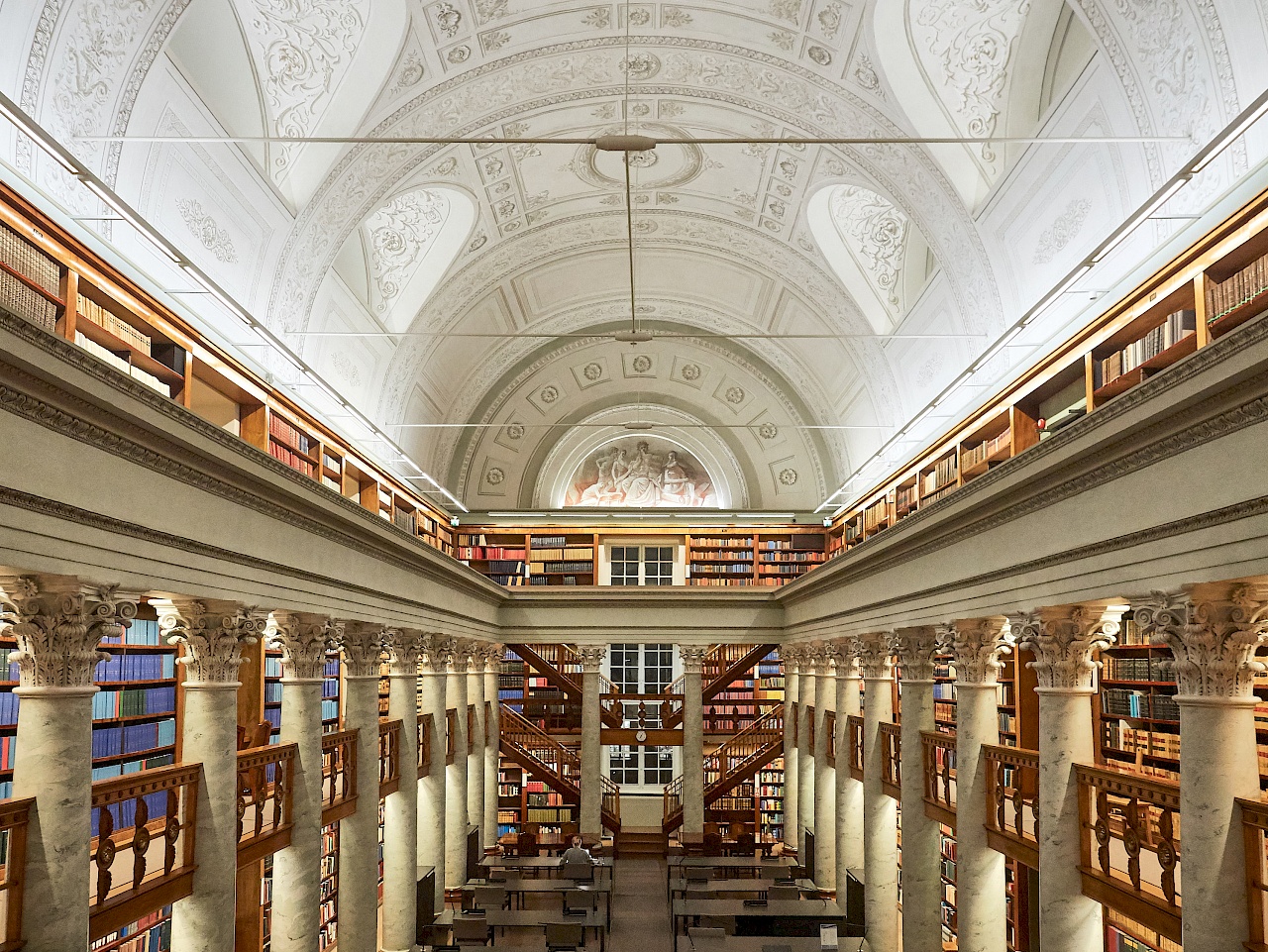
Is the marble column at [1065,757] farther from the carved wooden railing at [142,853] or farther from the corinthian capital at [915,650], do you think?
the carved wooden railing at [142,853]

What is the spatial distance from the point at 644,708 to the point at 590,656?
16.5ft

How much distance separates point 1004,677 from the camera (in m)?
14.7

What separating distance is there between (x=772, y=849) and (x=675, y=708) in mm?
4416

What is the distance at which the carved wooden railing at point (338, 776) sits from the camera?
12.4 m

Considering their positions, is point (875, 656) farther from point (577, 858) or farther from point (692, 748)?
point (692, 748)

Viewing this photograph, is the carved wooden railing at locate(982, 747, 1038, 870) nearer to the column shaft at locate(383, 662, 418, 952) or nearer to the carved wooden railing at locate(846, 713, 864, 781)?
the carved wooden railing at locate(846, 713, 864, 781)

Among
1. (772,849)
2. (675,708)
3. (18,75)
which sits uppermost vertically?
(18,75)

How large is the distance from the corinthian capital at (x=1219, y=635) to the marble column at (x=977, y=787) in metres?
4.15

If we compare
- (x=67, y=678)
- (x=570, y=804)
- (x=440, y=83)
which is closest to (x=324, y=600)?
(x=67, y=678)

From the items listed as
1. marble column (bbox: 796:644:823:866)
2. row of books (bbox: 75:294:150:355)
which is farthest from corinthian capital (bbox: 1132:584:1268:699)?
Answer: marble column (bbox: 796:644:823:866)

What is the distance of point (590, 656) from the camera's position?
917 inches

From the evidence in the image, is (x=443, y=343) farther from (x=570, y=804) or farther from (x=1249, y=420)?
(x=1249, y=420)

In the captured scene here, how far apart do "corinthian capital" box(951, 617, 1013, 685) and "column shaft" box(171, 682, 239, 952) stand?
22.8 ft

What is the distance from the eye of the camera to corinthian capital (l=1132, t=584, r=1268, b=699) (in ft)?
22.4
